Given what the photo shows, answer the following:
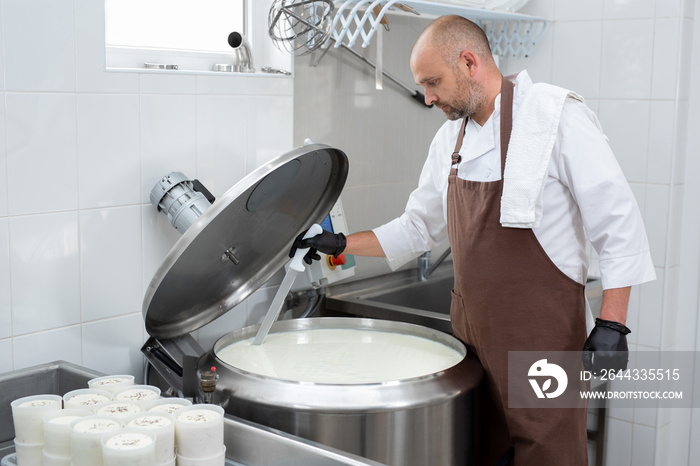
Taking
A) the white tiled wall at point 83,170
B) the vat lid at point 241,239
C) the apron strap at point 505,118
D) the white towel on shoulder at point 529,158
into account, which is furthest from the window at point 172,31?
the white towel on shoulder at point 529,158

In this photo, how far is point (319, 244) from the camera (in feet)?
5.82

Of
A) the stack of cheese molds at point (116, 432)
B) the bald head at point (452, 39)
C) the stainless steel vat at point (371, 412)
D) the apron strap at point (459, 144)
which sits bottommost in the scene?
the stainless steel vat at point (371, 412)

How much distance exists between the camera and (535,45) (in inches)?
109

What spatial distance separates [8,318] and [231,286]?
468 millimetres

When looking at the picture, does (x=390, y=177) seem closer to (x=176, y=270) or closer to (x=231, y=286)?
(x=231, y=286)

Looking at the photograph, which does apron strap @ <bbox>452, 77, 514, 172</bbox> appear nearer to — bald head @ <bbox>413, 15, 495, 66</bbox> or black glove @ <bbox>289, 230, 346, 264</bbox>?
bald head @ <bbox>413, 15, 495, 66</bbox>

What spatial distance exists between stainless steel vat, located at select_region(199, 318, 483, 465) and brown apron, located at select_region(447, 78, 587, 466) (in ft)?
0.68

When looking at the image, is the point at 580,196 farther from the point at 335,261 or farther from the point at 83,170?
the point at 83,170

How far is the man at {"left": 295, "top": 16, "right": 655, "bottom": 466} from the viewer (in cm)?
162

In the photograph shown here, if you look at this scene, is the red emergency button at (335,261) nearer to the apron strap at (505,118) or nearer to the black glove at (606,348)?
the apron strap at (505,118)

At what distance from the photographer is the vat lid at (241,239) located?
140cm

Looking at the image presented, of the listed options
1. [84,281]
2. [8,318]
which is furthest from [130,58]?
[8,318]

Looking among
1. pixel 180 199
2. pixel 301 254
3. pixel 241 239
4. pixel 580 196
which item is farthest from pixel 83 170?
pixel 580 196

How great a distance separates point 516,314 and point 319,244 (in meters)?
0.46
